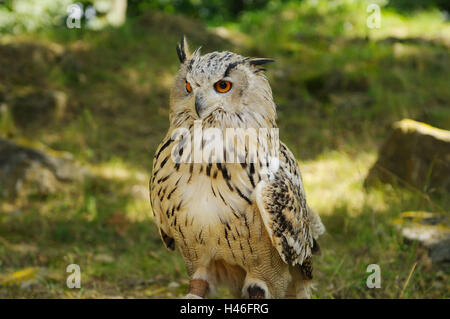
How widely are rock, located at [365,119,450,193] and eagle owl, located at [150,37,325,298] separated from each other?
2.33m

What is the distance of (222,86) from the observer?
223 cm

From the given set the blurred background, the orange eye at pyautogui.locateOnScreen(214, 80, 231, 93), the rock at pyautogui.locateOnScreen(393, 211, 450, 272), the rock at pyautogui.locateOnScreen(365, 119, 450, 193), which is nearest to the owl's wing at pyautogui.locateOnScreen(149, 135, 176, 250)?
the orange eye at pyautogui.locateOnScreen(214, 80, 231, 93)

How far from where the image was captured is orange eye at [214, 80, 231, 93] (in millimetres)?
2206

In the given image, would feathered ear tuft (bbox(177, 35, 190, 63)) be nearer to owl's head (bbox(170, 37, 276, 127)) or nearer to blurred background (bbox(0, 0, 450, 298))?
owl's head (bbox(170, 37, 276, 127))

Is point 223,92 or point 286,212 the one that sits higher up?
point 223,92

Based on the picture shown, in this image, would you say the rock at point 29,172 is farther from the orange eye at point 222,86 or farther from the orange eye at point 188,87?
the orange eye at point 222,86

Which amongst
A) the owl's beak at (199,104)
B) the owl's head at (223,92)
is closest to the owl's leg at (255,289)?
the owl's head at (223,92)

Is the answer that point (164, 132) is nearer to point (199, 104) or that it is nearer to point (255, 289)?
point (255, 289)

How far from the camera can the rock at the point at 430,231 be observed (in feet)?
11.5

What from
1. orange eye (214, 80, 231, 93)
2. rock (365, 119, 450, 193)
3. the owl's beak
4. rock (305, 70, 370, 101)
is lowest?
the owl's beak

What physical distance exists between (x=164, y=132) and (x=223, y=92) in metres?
4.82

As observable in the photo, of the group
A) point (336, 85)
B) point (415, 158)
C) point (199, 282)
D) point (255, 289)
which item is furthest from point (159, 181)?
point (336, 85)

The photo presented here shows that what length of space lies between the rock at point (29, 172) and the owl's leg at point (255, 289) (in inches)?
129
